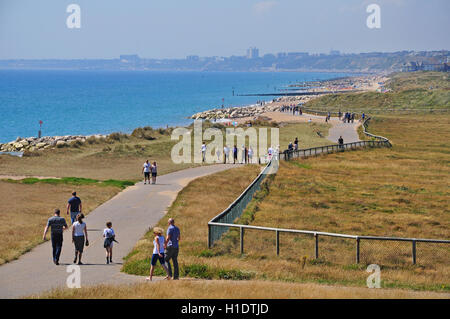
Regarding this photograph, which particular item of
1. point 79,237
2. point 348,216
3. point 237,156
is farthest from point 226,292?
point 237,156

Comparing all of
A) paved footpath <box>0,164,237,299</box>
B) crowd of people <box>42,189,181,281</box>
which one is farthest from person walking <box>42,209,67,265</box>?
paved footpath <box>0,164,237,299</box>

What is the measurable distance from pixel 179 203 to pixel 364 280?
11344 mm

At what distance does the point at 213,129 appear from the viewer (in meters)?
54.9

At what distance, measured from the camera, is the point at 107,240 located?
636 inches

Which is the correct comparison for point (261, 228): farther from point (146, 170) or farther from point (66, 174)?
point (66, 174)

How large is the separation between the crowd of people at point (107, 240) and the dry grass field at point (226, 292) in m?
0.77

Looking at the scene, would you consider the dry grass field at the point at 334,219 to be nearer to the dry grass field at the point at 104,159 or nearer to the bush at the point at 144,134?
the dry grass field at the point at 104,159

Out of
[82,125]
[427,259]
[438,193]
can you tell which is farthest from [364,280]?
[82,125]

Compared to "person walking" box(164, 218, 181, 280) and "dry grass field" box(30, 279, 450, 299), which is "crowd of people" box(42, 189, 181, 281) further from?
"dry grass field" box(30, 279, 450, 299)

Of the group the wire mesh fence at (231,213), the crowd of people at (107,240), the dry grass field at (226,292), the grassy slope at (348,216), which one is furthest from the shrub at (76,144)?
the dry grass field at (226,292)

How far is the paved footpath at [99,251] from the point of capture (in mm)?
14250

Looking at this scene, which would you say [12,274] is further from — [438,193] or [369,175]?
[369,175]

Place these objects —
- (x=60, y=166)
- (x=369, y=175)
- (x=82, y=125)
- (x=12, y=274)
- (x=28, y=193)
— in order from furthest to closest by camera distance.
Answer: (x=82, y=125) → (x=60, y=166) → (x=369, y=175) → (x=28, y=193) → (x=12, y=274)

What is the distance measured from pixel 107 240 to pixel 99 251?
166 cm
